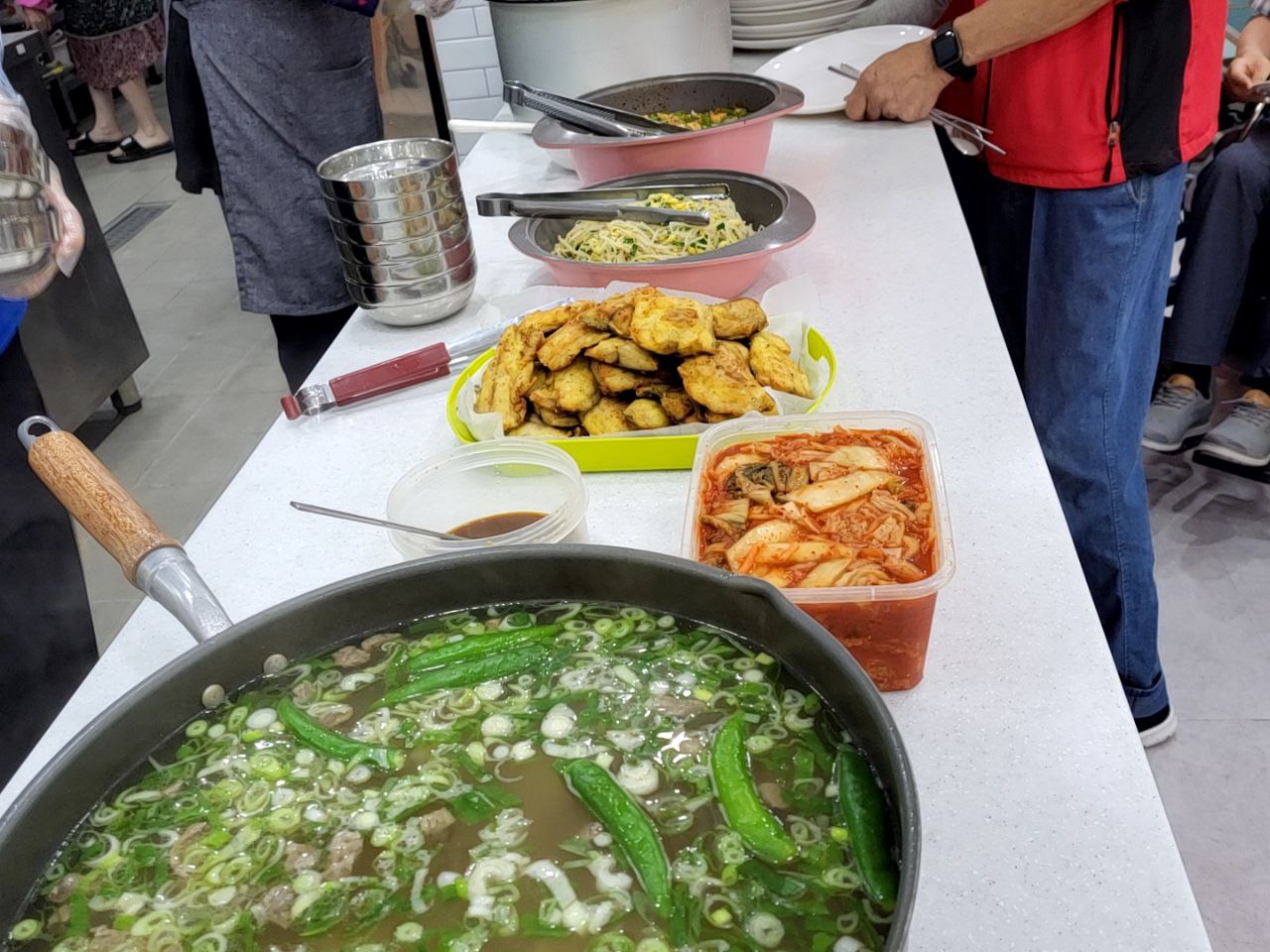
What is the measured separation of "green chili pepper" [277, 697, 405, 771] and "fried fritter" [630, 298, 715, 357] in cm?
59

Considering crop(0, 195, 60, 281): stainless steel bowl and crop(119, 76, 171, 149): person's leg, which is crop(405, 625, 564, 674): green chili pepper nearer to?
crop(0, 195, 60, 281): stainless steel bowl

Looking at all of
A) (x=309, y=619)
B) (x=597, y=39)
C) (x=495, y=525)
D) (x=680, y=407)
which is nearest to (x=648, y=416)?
(x=680, y=407)

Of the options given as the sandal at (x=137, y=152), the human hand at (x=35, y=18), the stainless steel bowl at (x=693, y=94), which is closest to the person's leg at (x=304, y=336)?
the stainless steel bowl at (x=693, y=94)

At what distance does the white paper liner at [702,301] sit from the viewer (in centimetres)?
123

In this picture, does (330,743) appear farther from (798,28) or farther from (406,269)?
(798,28)

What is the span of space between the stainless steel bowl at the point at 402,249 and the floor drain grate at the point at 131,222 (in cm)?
471

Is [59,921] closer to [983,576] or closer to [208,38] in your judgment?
[983,576]

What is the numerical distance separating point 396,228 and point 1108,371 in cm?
136

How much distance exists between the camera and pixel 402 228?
1582 mm

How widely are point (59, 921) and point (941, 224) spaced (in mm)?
1662

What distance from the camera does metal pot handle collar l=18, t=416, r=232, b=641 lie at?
0.88 meters

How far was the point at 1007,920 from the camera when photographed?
0.74 meters

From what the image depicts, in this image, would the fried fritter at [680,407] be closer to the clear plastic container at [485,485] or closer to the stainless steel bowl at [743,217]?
the clear plastic container at [485,485]

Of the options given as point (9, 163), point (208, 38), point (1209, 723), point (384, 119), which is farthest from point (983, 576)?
point (384, 119)
